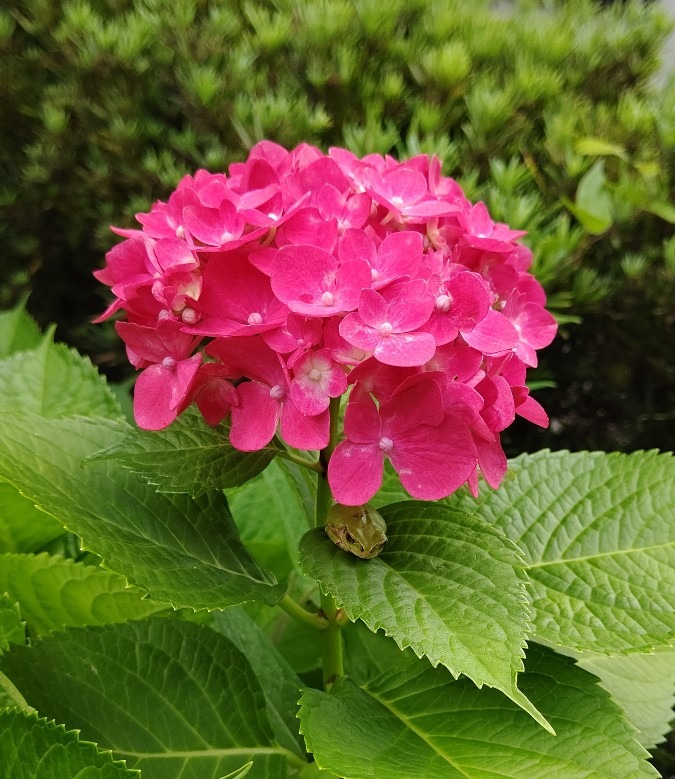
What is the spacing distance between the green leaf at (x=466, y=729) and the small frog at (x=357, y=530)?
0.14 meters

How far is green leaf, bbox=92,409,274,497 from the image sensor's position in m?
0.58

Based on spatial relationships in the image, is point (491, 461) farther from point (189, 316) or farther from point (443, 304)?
point (189, 316)

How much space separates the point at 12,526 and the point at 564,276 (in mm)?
933

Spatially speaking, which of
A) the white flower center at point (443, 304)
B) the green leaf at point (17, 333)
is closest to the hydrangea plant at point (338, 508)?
the white flower center at point (443, 304)

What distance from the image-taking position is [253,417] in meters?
0.59

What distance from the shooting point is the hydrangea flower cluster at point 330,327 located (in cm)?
55

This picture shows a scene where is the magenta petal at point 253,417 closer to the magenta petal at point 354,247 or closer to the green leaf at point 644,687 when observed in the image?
the magenta petal at point 354,247

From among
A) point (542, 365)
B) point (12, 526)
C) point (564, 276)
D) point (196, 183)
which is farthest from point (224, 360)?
point (542, 365)

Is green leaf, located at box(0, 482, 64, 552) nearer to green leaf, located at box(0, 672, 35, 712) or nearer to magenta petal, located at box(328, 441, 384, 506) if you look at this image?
green leaf, located at box(0, 672, 35, 712)

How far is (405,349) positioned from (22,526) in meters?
0.62

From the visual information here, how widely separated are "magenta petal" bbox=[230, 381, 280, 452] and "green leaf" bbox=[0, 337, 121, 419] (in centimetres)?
41

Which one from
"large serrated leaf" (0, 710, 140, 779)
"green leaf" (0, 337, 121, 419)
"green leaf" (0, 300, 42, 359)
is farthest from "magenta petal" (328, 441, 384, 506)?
"green leaf" (0, 300, 42, 359)

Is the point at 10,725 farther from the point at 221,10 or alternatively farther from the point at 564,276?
the point at 221,10

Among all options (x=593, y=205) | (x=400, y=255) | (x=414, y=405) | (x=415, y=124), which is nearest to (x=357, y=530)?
(x=414, y=405)
